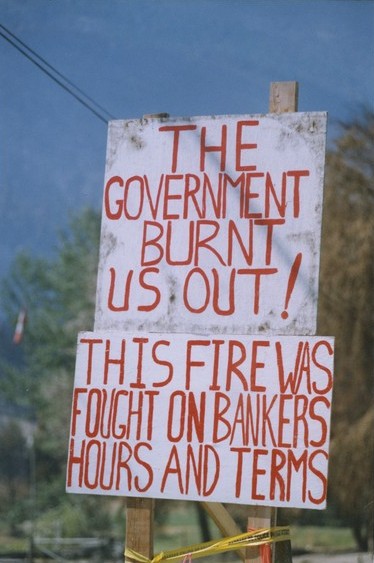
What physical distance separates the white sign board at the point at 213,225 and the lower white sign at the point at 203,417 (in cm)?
9

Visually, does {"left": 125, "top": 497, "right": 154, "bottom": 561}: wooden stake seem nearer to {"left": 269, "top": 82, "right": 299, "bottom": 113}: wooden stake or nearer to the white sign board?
the white sign board

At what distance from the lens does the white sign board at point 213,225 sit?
3.39 m

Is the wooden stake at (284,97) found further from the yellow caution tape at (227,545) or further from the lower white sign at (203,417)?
the yellow caution tape at (227,545)

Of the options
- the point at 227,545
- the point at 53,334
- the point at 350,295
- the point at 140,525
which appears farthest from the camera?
the point at 53,334

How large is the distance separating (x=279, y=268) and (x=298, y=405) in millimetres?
493

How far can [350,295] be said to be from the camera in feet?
40.7

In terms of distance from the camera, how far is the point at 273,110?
139 inches

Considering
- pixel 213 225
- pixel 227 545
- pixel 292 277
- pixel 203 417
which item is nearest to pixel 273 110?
pixel 213 225

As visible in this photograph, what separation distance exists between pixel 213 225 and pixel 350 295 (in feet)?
30.0

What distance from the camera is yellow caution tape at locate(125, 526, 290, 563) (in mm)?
3297

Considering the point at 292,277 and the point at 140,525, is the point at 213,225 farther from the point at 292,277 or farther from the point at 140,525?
the point at 140,525

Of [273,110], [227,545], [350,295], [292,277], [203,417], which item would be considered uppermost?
[350,295]

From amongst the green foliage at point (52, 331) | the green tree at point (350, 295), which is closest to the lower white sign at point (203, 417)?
the green tree at point (350, 295)

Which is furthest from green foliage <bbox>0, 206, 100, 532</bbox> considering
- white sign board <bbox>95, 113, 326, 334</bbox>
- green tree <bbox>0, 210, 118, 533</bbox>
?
white sign board <bbox>95, 113, 326, 334</bbox>
